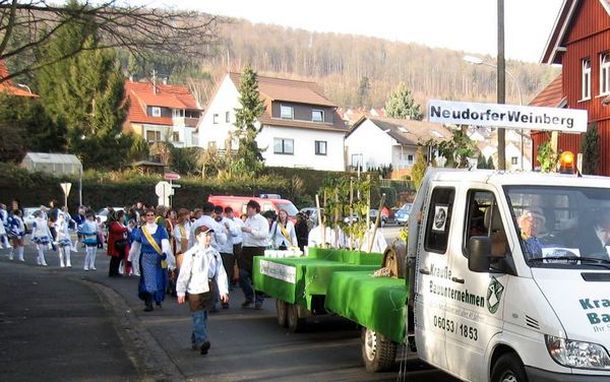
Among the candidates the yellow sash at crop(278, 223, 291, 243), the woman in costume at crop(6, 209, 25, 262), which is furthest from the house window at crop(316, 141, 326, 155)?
the yellow sash at crop(278, 223, 291, 243)

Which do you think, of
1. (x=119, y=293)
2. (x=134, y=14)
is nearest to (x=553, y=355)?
(x=134, y=14)

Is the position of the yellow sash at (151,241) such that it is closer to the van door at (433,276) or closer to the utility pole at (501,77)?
the van door at (433,276)

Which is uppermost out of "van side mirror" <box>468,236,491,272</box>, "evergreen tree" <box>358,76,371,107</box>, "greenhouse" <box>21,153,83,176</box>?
"evergreen tree" <box>358,76,371,107</box>

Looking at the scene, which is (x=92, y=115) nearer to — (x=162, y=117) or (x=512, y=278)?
(x=162, y=117)

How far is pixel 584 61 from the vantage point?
26.2 m

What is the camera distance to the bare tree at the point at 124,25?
1240 centimetres

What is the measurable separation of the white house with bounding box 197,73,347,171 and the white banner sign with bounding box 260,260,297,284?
183ft

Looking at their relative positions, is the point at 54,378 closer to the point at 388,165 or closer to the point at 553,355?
the point at 553,355

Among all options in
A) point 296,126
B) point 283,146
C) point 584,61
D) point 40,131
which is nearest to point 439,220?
point 584,61

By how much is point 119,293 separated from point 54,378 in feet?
28.6

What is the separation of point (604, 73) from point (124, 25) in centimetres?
1816

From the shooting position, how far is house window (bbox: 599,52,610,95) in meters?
24.8

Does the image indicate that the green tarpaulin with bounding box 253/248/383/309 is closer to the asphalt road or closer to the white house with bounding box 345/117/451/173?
the asphalt road

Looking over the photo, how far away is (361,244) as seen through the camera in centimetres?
1273
